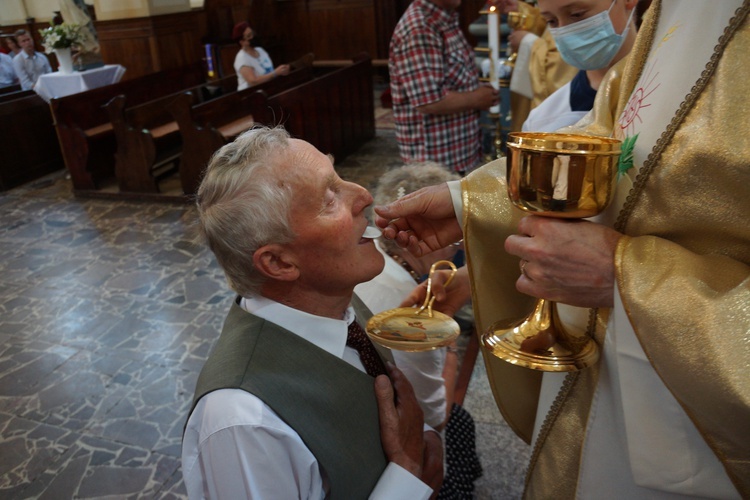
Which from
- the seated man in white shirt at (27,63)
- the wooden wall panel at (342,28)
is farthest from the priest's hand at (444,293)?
the wooden wall panel at (342,28)

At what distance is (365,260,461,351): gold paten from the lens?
141cm

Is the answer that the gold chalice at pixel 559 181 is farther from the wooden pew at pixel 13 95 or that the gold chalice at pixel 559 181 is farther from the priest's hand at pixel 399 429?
the wooden pew at pixel 13 95

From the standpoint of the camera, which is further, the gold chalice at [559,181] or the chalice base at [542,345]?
the chalice base at [542,345]

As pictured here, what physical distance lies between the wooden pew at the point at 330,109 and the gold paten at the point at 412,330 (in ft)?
14.5

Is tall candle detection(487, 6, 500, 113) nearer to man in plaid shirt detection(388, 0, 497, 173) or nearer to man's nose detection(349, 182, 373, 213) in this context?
man in plaid shirt detection(388, 0, 497, 173)

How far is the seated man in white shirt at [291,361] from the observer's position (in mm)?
1212

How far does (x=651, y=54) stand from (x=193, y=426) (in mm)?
1233

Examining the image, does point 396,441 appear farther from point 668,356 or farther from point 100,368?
point 100,368

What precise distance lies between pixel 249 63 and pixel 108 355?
4.87 m

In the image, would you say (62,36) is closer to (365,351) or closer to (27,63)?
(27,63)

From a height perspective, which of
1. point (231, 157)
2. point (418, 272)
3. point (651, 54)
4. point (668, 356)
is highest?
point (651, 54)

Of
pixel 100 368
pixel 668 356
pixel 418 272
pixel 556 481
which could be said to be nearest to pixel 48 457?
pixel 100 368

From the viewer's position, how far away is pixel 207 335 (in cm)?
384

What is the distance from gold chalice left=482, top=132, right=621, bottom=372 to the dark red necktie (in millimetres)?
484
